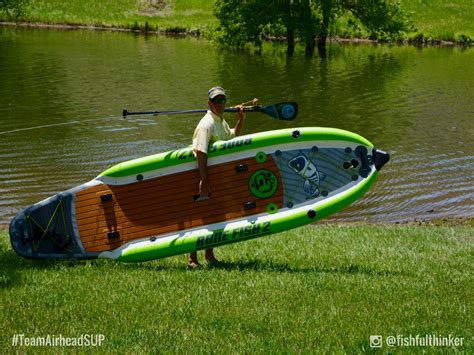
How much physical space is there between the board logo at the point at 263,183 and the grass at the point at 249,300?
1025 millimetres

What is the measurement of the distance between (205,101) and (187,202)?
72.1ft

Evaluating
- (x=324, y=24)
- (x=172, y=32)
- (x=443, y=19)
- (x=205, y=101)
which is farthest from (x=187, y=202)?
(x=443, y=19)

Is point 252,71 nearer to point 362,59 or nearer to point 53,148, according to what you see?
point 362,59

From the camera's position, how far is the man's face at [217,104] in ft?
34.0

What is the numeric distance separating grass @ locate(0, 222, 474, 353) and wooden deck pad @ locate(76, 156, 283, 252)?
53 cm

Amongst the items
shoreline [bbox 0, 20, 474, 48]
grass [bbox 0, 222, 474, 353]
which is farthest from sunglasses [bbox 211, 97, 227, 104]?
shoreline [bbox 0, 20, 474, 48]

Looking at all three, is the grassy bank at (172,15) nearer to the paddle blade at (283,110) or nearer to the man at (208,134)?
the paddle blade at (283,110)

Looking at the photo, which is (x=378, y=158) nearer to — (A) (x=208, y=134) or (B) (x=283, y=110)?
→ (B) (x=283, y=110)

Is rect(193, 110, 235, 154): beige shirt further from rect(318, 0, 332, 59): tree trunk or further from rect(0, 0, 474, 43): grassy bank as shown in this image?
rect(0, 0, 474, 43): grassy bank

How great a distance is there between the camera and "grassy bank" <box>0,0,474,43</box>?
66062 mm

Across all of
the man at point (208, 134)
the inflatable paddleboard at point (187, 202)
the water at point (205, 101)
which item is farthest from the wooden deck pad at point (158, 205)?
the water at point (205, 101)

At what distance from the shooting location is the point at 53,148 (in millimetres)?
23609

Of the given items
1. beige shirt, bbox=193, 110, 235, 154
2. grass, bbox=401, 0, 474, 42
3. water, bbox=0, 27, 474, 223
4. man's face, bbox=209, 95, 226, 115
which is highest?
man's face, bbox=209, 95, 226, 115

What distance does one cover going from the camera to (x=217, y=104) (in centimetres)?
1042
